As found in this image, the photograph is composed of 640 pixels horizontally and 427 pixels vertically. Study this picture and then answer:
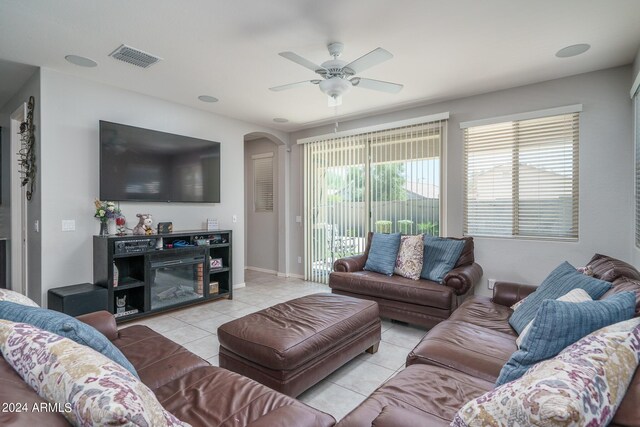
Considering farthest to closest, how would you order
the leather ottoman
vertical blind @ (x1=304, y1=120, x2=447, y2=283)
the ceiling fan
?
vertical blind @ (x1=304, y1=120, x2=447, y2=283) < the ceiling fan < the leather ottoman

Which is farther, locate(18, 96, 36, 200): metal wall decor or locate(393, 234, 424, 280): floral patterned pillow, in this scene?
locate(393, 234, 424, 280): floral patterned pillow

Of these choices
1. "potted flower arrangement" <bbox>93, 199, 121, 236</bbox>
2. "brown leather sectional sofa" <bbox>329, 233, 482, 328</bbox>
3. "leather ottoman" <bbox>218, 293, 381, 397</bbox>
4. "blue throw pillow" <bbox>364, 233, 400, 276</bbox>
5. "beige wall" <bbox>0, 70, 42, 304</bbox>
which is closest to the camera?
"leather ottoman" <bbox>218, 293, 381, 397</bbox>

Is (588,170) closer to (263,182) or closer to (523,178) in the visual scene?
(523,178)

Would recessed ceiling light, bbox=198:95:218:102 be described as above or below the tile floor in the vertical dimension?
above

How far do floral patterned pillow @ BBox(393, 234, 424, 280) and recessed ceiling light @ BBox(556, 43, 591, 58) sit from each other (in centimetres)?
224

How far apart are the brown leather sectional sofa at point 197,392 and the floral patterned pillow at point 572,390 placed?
61 centimetres

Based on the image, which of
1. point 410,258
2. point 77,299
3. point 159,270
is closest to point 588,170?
point 410,258

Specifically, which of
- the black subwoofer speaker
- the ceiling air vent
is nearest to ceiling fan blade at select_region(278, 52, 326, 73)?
the ceiling air vent

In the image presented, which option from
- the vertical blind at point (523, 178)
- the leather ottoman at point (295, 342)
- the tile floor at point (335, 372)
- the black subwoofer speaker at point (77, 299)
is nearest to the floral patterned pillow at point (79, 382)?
the leather ottoman at point (295, 342)

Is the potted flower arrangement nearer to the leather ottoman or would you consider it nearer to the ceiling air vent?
the ceiling air vent

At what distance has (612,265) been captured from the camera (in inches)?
80.4

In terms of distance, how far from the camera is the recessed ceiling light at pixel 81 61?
298 centimetres

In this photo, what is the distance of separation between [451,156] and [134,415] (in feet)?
13.9

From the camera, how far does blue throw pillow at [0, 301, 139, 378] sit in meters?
1.05
